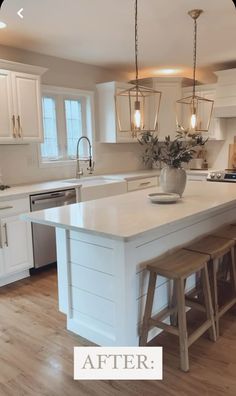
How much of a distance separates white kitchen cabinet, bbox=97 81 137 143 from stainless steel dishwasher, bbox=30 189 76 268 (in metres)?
1.51

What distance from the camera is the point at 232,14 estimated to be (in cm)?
302

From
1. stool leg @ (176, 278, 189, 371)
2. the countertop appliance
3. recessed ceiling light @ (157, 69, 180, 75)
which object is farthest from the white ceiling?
stool leg @ (176, 278, 189, 371)

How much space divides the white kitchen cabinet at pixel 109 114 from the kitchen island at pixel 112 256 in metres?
2.50

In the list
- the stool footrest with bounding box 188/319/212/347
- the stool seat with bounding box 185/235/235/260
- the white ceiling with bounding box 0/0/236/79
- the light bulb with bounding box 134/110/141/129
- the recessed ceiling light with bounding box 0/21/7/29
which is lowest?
the stool footrest with bounding box 188/319/212/347

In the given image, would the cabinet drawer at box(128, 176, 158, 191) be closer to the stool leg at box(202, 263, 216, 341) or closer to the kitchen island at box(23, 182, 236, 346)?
the kitchen island at box(23, 182, 236, 346)

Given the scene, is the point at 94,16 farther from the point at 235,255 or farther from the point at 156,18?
the point at 235,255

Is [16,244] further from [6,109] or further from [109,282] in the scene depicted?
[109,282]

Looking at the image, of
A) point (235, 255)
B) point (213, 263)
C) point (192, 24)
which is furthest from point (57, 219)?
point (192, 24)

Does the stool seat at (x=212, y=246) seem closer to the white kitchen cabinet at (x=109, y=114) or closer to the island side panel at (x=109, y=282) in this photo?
the island side panel at (x=109, y=282)

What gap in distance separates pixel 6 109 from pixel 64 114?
1.27m

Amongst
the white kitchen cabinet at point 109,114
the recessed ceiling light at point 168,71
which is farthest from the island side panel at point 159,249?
the recessed ceiling light at point 168,71

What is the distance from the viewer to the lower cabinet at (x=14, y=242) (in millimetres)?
3271

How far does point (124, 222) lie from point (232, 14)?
2.27 meters

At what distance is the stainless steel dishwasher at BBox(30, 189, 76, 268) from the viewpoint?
3516 millimetres
